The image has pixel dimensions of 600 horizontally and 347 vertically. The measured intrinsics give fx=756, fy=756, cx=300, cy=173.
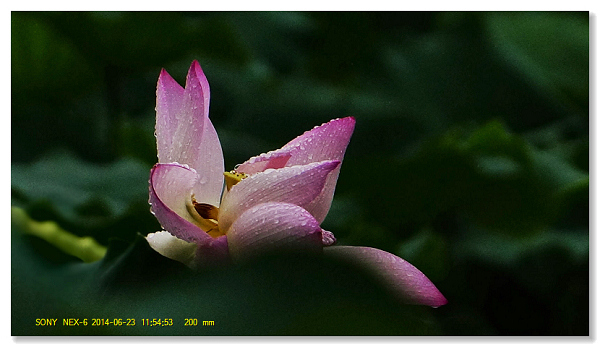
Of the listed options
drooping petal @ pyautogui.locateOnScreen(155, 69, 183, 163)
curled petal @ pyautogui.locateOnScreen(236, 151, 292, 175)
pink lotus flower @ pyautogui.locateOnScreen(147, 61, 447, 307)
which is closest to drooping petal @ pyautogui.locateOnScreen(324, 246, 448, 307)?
pink lotus flower @ pyautogui.locateOnScreen(147, 61, 447, 307)

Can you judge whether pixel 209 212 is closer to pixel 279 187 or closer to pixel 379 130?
pixel 279 187

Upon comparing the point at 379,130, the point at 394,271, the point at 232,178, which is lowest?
the point at 394,271

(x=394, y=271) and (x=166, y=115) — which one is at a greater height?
(x=166, y=115)

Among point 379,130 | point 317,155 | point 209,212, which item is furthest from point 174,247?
point 379,130

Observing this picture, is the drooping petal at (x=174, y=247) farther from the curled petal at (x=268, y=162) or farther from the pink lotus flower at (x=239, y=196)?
the curled petal at (x=268, y=162)

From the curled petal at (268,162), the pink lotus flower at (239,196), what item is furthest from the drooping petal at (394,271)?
the curled petal at (268,162)

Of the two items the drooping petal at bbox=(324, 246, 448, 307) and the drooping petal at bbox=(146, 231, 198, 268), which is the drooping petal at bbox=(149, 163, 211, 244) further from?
the drooping petal at bbox=(324, 246, 448, 307)

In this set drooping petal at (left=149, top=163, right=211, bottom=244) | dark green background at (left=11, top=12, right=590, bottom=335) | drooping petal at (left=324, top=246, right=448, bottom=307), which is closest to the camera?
drooping petal at (left=149, top=163, right=211, bottom=244)
